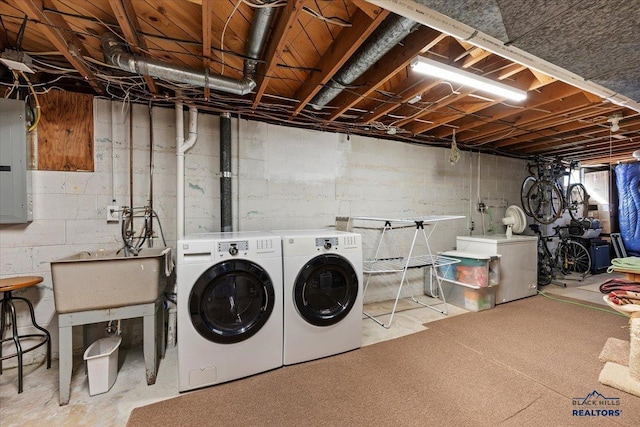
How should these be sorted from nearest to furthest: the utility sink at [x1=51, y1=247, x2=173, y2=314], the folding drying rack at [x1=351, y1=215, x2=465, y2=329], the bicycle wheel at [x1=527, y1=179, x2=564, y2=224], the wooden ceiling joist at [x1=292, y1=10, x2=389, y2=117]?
the wooden ceiling joist at [x1=292, y1=10, x2=389, y2=117] → the utility sink at [x1=51, y1=247, x2=173, y2=314] → the folding drying rack at [x1=351, y1=215, x2=465, y2=329] → the bicycle wheel at [x1=527, y1=179, x2=564, y2=224]

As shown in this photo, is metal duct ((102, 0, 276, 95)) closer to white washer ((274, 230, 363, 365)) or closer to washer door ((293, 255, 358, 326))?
white washer ((274, 230, 363, 365))

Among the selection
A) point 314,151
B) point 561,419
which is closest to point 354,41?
point 314,151

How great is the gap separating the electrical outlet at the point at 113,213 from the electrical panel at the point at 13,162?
53 cm

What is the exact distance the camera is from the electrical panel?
206 cm

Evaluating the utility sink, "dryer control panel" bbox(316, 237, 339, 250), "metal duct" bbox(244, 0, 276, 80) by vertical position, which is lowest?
the utility sink

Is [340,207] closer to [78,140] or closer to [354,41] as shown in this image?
[354,41]

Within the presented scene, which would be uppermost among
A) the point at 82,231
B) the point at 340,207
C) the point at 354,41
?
the point at 354,41

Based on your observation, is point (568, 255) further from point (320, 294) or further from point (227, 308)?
point (227, 308)

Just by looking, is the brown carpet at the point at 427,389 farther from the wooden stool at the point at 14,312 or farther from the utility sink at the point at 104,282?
the wooden stool at the point at 14,312

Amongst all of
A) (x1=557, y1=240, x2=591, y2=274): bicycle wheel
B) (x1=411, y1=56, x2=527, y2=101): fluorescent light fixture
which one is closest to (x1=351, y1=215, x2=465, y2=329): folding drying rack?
(x1=411, y1=56, x2=527, y2=101): fluorescent light fixture

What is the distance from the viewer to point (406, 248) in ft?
12.9

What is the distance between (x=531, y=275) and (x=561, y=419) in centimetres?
297

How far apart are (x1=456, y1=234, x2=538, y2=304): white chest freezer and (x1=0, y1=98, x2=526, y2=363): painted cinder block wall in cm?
53

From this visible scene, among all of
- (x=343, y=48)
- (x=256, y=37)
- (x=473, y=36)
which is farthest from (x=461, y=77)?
(x=256, y=37)
